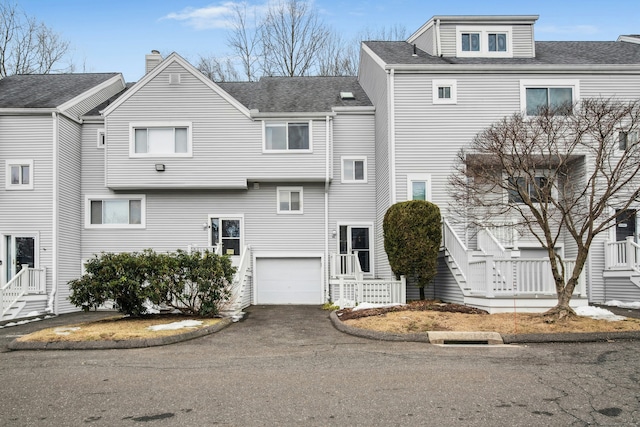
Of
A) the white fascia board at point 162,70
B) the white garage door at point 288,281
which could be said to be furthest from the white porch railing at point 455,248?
the white fascia board at point 162,70

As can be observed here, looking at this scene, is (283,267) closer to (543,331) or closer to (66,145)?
(66,145)

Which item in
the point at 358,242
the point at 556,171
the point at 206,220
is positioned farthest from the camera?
the point at 358,242

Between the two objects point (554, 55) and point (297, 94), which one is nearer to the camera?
point (554, 55)

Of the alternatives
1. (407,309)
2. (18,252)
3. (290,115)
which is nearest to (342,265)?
(290,115)

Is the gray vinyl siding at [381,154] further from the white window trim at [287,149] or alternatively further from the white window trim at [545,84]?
the white window trim at [545,84]

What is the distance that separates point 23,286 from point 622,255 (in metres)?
18.3

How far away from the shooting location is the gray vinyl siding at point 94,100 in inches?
826

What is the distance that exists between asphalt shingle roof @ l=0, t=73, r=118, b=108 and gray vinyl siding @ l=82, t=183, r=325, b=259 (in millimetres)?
4712

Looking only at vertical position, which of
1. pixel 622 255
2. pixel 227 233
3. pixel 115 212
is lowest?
pixel 622 255

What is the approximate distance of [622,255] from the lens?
696 inches

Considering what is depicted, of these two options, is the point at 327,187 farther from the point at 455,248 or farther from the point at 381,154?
the point at 455,248

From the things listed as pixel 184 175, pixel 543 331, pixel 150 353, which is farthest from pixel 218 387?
pixel 184 175

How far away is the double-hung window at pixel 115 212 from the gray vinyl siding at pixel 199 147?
1.13m

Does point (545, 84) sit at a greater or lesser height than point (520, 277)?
greater
